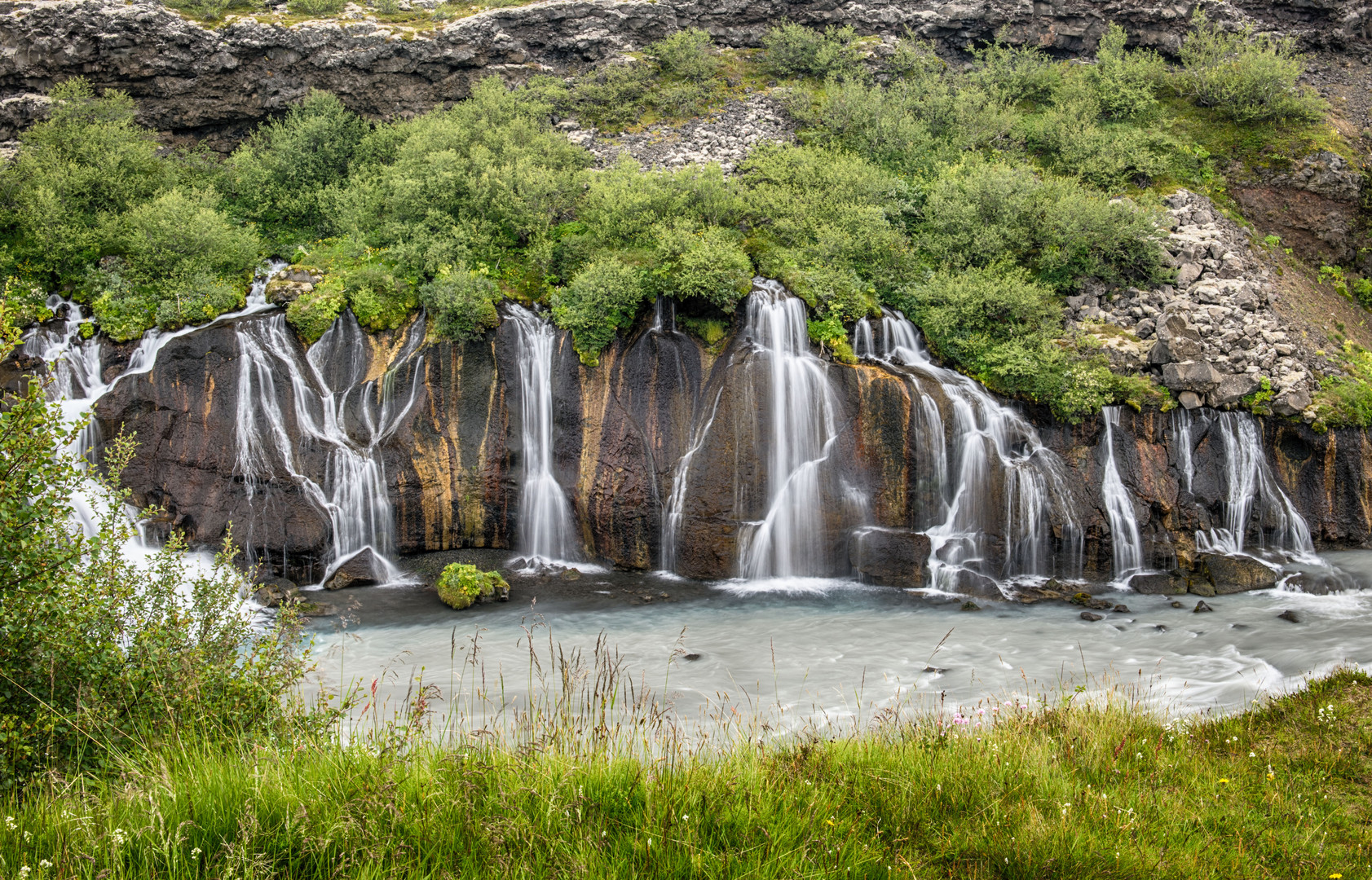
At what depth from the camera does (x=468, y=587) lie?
14.8 m

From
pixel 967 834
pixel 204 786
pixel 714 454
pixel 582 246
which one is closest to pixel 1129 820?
pixel 967 834

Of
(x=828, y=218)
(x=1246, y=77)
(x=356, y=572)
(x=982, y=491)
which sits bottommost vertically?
(x=356, y=572)

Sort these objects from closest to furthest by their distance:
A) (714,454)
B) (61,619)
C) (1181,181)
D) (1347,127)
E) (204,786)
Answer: (204,786) < (61,619) < (714,454) < (1181,181) < (1347,127)

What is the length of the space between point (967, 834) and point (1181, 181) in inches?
1014

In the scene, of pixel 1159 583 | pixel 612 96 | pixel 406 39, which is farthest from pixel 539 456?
pixel 406 39

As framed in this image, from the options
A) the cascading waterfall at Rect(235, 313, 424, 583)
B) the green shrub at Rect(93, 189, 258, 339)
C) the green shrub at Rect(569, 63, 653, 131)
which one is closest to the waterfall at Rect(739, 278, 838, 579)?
the cascading waterfall at Rect(235, 313, 424, 583)

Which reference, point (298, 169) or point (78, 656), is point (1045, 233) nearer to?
point (78, 656)

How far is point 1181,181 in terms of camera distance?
23344 millimetres

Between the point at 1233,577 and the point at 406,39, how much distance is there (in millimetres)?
30259

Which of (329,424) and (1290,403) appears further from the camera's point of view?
(329,424)

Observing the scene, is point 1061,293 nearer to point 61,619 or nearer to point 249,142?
point 61,619

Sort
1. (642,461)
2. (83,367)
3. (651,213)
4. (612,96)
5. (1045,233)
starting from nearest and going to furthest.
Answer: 1. (83,367)
2. (642,461)
3. (651,213)
4. (1045,233)
5. (612,96)

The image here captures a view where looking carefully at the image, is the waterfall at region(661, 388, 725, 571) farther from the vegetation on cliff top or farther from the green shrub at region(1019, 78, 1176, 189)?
the green shrub at region(1019, 78, 1176, 189)

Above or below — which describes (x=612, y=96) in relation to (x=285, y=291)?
above
